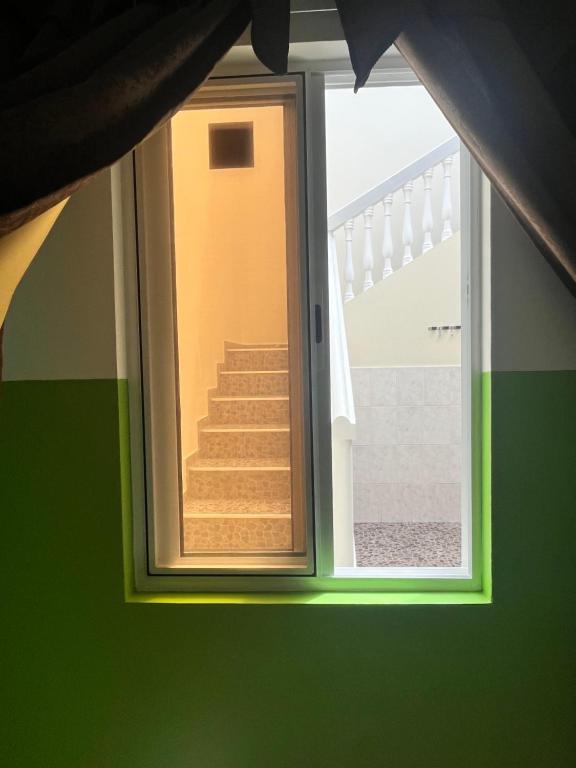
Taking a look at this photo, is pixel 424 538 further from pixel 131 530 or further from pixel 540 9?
pixel 540 9

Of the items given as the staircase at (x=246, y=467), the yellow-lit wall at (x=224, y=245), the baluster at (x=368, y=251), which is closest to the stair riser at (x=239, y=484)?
the staircase at (x=246, y=467)

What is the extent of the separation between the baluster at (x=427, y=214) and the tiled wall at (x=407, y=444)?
0.85 m

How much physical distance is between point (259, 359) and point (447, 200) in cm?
255

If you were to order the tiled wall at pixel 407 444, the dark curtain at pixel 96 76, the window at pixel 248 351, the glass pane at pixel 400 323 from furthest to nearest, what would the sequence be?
1. the tiled wall at pixel 407 444
2. the glass pane at pixel 400 323
3. the window at pixel 248 351
4. the dark curtain at pixel 96 76

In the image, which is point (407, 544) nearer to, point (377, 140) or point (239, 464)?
point (239, 464)

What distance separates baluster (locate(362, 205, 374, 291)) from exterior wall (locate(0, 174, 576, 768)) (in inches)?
88.6

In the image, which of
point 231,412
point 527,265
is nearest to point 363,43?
point 527,265

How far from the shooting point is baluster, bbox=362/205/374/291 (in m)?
3.61

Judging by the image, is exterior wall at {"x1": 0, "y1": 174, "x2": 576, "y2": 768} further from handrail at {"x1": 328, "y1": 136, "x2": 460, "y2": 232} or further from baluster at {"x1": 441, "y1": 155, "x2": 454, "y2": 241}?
baluster at {"x1": 441, "y1": 155, "x2": 454, "y2": 241}

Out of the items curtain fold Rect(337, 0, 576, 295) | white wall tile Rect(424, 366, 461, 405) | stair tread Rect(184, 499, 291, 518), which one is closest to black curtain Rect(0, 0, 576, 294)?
curtain fold Rect(337, 0, 576, 295)

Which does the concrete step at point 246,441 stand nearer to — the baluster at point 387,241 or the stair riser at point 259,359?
the stair riser at point 259,359

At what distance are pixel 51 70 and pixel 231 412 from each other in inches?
39.8

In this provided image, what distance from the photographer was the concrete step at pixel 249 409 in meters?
1.70

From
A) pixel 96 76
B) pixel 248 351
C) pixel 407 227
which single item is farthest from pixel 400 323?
pixel 96 76
